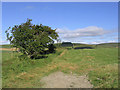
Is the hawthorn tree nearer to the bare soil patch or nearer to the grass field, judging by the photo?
the grass field

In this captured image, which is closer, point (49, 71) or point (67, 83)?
point (67, 83)

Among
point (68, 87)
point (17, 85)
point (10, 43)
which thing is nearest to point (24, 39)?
point (10, 43)

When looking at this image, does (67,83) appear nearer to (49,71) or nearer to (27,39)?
(49,71)

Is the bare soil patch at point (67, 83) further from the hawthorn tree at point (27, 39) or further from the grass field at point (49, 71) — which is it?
the hawthorn tree at point (27, 39)

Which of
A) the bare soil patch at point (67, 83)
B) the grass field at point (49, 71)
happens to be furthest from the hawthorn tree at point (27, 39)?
the bare soil patch at point (67, 83)

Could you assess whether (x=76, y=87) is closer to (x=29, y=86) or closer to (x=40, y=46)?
(x=29, y=86)

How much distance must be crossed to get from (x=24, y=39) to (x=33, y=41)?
5.06ft

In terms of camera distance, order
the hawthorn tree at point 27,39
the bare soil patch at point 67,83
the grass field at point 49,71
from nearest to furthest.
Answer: the bare soil patch at point 67,83 < the grass field at point 49,71 < the hawthorn tree at point 27,39

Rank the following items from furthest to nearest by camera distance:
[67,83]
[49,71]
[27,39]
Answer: [27,39] → [49,71] → [67,83]

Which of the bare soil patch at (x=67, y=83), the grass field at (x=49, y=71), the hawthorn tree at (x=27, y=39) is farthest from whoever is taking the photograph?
the hawthorn tree at (x=27, y=39)

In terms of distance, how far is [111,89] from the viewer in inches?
227

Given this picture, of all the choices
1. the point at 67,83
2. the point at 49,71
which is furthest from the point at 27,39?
the point at 67,83

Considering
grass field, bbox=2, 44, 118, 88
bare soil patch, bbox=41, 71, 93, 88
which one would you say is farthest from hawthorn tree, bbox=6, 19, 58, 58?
bare soil patch, bbox=41, 71, 93, 88

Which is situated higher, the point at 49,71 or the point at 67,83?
the point at 67,83
